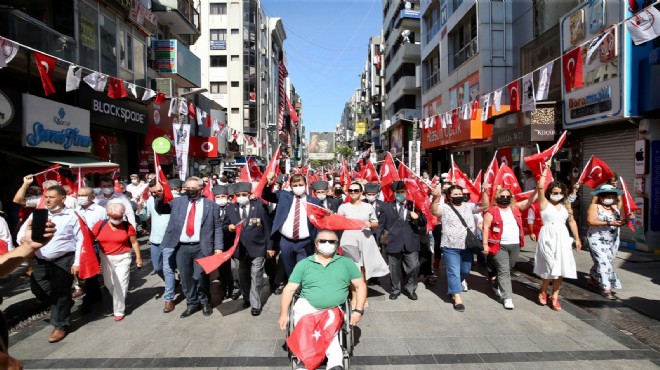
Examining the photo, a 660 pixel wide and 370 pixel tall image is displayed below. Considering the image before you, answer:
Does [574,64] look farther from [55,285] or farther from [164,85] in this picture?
[164,85]

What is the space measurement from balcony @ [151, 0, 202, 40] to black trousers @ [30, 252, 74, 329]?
1947cm

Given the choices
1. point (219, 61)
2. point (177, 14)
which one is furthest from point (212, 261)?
point (219, 61)

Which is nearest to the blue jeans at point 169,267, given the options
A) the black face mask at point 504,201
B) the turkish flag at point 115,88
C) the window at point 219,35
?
the black face mask at point 504,201

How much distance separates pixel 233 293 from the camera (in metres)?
6.93

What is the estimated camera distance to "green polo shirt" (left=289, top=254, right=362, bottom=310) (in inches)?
154

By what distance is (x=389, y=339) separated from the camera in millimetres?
4918

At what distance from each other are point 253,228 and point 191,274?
101cm

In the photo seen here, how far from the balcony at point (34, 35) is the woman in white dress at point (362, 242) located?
10263 millimetres

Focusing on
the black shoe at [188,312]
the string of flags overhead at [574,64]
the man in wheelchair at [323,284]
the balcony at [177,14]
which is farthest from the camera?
the balcony at [177,14]

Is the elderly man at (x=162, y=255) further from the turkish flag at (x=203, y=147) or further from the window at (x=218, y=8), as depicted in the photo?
the window at (x=218, y=8)

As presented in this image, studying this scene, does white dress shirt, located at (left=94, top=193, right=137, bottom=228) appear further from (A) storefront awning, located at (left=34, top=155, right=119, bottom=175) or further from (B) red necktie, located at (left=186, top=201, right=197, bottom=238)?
(A) storefront awning, located at (left=34, top=155, right=119, bottom=175)

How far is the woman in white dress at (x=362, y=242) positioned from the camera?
247 inches

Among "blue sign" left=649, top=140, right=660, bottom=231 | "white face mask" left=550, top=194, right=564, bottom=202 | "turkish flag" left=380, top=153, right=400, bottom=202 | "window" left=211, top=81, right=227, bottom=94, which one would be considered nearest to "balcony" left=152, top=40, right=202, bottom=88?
"turkish flag" left=380, top=153, right=400, bottom=202

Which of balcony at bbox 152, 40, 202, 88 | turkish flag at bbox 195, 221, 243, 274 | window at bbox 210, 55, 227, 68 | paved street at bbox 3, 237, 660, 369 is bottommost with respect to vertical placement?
paved street at bbox 3, 237, 660, 369
